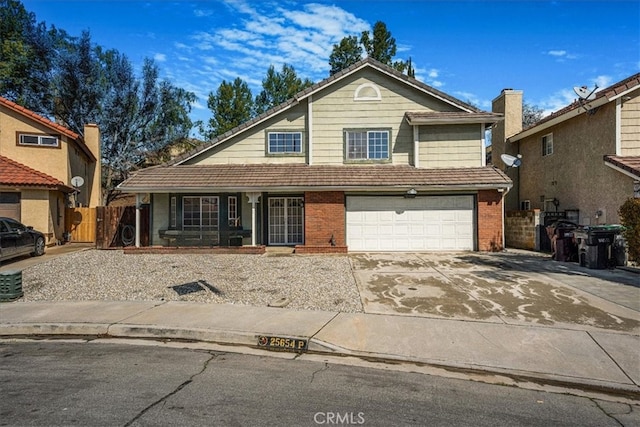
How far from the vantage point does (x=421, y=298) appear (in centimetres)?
845

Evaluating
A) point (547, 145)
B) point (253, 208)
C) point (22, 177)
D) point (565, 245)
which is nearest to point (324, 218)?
point (253, 208)

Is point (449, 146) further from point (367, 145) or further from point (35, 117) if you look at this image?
point (35, 117)

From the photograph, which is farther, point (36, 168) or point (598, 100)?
point (36, 168)

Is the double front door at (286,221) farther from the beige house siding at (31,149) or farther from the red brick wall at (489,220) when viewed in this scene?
the beige house siding at (31,149)

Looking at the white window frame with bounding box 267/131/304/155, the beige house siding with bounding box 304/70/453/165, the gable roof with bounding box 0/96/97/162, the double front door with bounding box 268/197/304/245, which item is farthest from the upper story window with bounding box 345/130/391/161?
the gable roof with bounding box 0/96/97/162

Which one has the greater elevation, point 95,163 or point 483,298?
point 95,163

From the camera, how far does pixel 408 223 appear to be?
1592 centimetres

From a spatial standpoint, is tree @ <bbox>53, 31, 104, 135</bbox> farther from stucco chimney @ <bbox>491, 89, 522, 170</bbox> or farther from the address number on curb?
the address number on curb

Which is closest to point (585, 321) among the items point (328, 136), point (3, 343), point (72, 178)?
point (3, 343)

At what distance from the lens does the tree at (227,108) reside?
36688 mm

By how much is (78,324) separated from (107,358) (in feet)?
6.06

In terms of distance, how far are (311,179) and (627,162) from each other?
11246mm

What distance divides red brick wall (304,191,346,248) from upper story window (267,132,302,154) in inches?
114

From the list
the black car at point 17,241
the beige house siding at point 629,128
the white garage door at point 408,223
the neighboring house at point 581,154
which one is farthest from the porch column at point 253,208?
the beige house siding at point 629,128
